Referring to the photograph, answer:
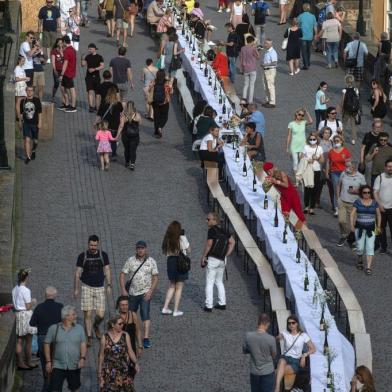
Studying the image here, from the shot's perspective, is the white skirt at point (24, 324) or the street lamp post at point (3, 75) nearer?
the white skirt at point (24, 324)

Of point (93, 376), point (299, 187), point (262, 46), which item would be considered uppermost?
point (262, 46)

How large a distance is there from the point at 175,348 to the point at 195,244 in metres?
4.33

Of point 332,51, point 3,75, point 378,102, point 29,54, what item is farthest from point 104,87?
point 332,51

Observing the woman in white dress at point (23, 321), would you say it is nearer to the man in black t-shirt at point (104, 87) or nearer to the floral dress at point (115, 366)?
the floral dress at point (115, 366)

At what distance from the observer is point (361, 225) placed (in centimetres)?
2584

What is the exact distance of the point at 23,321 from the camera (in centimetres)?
2125

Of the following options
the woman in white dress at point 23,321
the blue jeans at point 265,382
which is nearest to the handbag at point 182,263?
the woman in white dress at point 23,321

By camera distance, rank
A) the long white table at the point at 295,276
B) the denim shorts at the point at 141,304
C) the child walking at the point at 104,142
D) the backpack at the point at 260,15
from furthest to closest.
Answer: the backpack at the point at 260,15 < the child walking at the point at 104,142 < the denim shorts at the point at 141,304 < the long white table at the point at 295,276

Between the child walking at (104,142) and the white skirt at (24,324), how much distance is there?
29.7 feet

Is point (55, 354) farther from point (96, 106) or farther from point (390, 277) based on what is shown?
point (96, 106)

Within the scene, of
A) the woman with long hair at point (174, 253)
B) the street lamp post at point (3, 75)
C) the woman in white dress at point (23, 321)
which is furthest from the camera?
the street lamp post at point (3, 75)

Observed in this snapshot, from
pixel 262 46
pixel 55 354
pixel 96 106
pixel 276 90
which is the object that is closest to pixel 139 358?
pixel 55 354

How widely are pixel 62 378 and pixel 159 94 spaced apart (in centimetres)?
1362

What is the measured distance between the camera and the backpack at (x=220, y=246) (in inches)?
912
